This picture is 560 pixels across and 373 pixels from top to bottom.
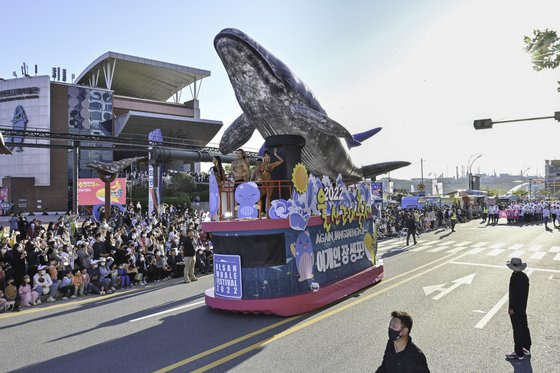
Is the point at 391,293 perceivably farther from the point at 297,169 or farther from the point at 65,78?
the point at 65,78

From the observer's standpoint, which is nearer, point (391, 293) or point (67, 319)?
point (67, 319)

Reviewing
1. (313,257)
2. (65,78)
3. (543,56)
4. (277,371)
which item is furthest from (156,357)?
(65,78)

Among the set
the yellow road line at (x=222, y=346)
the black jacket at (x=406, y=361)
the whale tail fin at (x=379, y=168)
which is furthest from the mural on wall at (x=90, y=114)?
the black jacket at (x=406, y=361)

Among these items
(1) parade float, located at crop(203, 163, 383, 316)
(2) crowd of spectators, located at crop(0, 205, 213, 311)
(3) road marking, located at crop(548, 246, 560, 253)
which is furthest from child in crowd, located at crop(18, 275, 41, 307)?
(3) road marking, located at crop(548, 246, 560, 253)

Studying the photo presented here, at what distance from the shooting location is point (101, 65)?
182 ft

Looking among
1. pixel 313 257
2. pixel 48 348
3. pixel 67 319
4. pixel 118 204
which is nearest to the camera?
pixel 48 348

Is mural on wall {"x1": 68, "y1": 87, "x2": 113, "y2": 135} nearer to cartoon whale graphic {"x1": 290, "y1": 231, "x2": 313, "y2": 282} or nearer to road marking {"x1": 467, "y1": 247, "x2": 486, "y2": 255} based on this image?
road marking {"x1": 467, "y1": 247, "x2": 486, "y2": 255}

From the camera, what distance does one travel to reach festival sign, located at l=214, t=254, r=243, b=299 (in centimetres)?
915

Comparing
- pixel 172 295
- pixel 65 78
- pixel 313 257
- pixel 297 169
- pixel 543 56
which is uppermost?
pixel 65 78

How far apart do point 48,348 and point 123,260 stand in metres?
6.80

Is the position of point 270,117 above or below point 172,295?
above

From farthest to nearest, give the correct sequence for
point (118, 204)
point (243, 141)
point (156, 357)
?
point (118, 204)
point (243, 141)
point (156, 357)

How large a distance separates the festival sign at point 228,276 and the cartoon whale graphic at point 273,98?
12.6 feet

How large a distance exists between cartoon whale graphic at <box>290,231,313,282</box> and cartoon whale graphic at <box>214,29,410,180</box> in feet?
9.52
